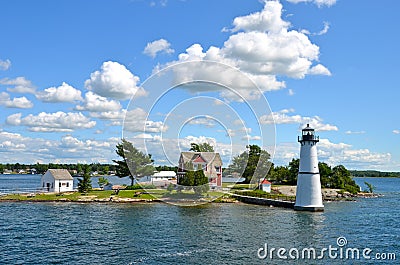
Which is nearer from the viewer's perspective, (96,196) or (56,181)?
(96,196)

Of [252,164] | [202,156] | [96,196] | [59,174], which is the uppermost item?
[202,156]

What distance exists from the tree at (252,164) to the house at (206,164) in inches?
394

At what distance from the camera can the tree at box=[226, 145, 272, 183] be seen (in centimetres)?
10894

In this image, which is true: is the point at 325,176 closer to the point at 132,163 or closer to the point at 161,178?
the point at 161,178

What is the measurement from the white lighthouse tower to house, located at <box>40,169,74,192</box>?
5169 cm

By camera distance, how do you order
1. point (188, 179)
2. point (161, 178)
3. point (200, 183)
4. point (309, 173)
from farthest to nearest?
1. point (161, 178)
2. point (188, 179)
3. point (200, 183)
4. point (309, 173)

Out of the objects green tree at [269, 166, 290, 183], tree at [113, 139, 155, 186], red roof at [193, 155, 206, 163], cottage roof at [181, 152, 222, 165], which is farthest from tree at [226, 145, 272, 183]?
tree at [113, 139, 155, 186]

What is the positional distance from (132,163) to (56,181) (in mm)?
18302

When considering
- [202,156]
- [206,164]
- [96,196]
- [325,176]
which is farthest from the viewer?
[325,176]

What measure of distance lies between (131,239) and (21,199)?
144 ft

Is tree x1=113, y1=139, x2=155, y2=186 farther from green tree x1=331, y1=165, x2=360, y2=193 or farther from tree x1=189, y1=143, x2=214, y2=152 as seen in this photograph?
green tree x1=331, y1=165, x2=360, y2=193

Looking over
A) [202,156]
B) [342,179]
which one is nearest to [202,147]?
[202,156]

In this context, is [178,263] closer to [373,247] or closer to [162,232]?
[162,232]

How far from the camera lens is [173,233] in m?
44.4
